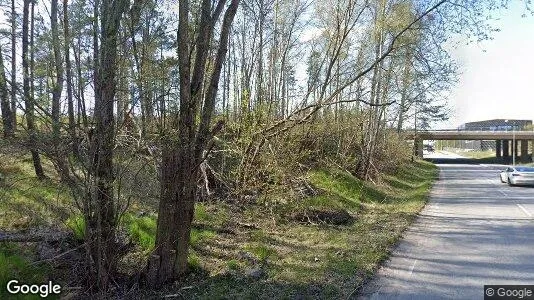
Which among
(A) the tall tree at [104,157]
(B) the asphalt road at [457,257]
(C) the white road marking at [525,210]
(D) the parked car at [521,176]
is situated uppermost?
(A) the tall tree at [104,157]

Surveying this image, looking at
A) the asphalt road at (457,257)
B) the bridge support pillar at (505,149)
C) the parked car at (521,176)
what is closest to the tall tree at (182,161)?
the asphalt road at (457,257)

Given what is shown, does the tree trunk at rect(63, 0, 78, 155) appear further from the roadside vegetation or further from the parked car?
the parked car

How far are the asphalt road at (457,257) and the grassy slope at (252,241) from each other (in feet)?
1.22

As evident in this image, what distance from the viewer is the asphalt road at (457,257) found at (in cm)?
583

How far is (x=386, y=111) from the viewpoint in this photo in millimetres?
26734

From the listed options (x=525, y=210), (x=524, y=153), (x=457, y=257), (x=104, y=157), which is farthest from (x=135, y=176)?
(x=524, y=153)

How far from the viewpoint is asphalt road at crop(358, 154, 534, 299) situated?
19.1 feet

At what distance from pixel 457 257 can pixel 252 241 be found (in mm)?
3919

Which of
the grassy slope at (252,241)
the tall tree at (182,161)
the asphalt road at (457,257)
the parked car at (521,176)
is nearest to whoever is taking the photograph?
the asphalt road at (457,257)

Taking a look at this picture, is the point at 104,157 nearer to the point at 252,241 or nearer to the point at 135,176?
the point at 135,176

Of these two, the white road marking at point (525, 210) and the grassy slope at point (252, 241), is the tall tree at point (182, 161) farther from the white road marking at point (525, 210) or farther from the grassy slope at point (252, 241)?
the white road marking at point (525, 210)

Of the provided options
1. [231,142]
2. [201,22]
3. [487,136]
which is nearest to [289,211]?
[231,142]

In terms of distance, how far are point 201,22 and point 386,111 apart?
2207cm

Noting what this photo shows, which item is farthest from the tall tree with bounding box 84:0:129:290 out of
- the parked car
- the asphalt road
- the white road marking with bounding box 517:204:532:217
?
the parked car
